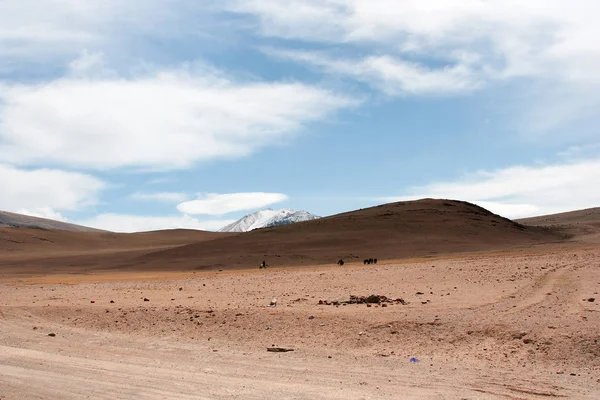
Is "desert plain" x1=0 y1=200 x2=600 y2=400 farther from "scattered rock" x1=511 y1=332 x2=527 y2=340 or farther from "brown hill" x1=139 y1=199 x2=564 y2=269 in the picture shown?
"brown hill" x1=139 y1=199 x2=564 y2=269

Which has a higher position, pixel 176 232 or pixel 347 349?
pixel 176 232

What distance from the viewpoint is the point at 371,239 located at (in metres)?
67.4

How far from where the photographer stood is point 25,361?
11617 millimetres

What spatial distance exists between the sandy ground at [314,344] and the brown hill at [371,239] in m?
32.1

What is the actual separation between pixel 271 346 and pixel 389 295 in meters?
8.12

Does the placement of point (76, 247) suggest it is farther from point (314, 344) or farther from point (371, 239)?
point (314, 344)

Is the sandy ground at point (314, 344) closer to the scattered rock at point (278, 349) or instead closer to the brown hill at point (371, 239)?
the scattered rock at point (278, 349)

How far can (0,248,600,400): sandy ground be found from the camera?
944cm

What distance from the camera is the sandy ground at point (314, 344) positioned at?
9438mm

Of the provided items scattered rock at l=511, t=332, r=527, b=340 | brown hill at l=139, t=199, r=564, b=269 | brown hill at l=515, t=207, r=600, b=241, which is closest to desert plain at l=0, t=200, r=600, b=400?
scattered rock at l=511, t=332, r=527, b=340

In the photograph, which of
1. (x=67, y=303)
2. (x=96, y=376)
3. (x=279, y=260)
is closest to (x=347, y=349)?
(x=96, y=376)

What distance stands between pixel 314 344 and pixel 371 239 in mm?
54392

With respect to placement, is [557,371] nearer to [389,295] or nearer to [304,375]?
[304,375]

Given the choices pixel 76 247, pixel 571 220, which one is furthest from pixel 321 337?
pixel 571 220
